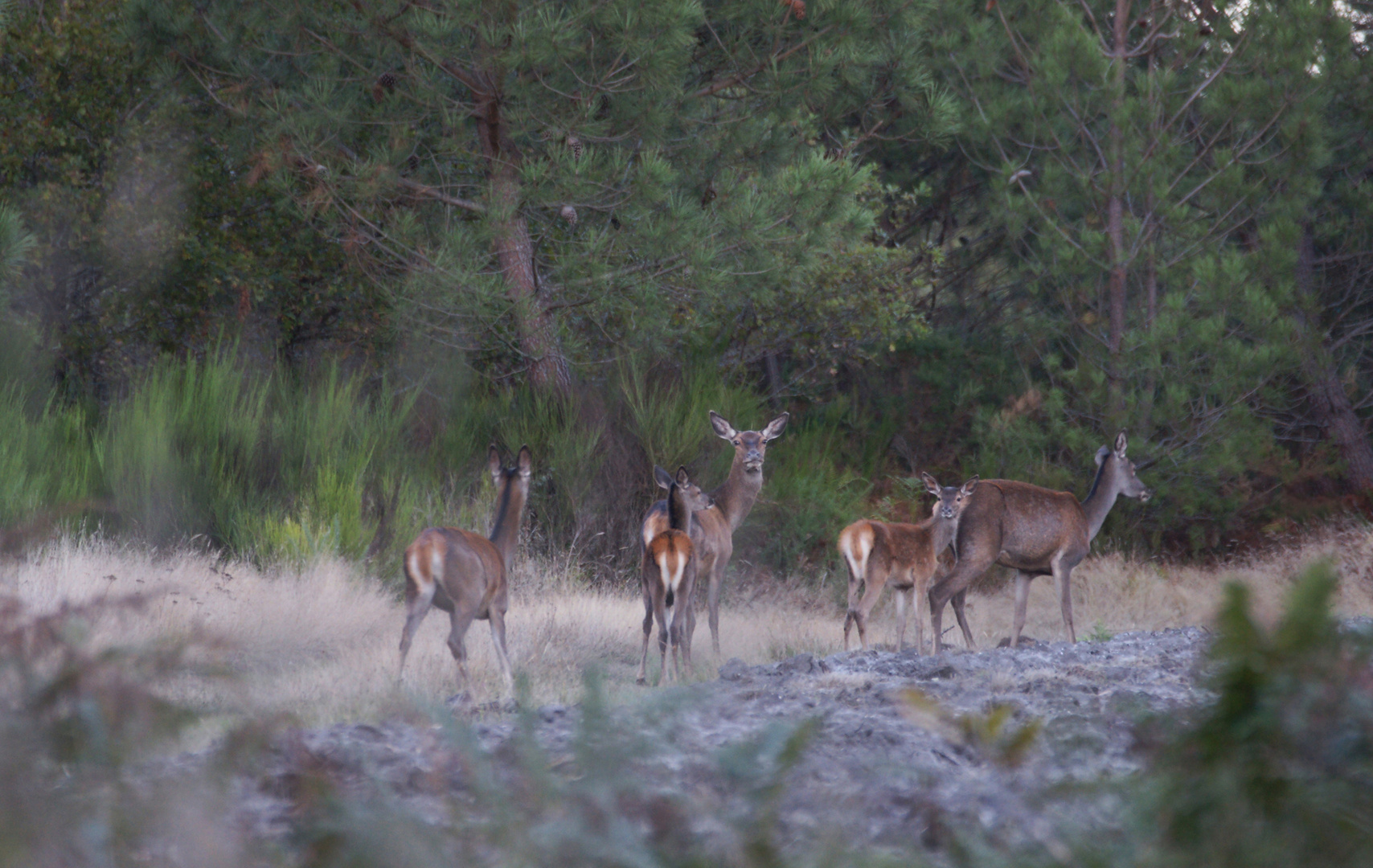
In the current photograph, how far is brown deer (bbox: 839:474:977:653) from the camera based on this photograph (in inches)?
373

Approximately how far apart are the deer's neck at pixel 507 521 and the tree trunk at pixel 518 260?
479 cm

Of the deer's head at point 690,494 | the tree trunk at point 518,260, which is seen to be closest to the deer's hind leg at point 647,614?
the deer's head at point 690,494

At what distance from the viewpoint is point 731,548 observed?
412 inches

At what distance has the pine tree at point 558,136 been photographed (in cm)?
1216

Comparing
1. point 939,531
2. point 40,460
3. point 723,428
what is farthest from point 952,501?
point 40,460

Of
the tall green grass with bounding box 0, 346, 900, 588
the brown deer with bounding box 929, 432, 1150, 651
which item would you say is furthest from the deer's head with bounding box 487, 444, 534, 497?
the brown deer with bounding box 929, 432, 1150, 651

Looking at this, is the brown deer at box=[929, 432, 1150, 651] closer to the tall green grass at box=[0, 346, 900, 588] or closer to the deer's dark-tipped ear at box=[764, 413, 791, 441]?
the deer's dark-tipped ear at box=[764, 413, 791, 441]

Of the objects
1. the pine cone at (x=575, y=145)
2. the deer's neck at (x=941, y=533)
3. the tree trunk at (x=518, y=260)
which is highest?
the pine cone at (x=575, y=145)

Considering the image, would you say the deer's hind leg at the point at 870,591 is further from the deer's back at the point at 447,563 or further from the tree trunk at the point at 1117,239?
the tree trunk at the point at 1117,239

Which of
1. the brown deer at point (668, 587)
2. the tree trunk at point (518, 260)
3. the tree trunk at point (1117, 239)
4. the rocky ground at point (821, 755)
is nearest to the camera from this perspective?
the rocky ground at point (821, 755)

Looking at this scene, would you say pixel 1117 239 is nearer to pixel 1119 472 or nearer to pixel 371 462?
pixel 1119 472

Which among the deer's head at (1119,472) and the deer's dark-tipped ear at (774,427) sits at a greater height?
the deer's dark-tipped ear at (774,427)

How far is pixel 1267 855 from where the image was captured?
5.24 feet

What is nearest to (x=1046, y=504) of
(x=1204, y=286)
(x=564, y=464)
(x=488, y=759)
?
(x=564, y=464)
